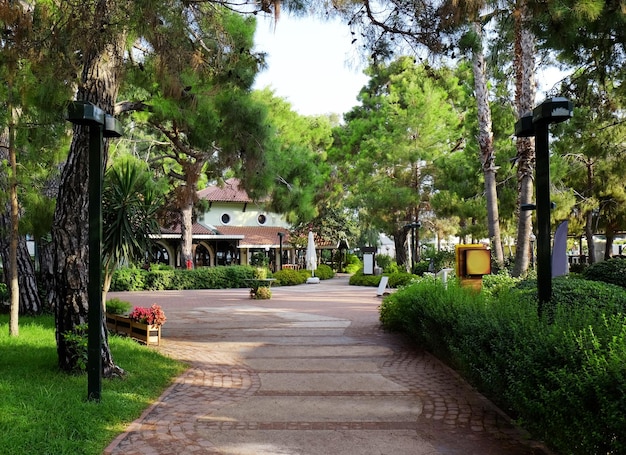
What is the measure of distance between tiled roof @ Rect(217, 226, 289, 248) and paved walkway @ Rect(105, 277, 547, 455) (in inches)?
852

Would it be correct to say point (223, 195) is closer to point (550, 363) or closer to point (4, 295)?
point (4, 295)

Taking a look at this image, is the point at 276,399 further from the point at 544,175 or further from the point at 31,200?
the point at 31,200

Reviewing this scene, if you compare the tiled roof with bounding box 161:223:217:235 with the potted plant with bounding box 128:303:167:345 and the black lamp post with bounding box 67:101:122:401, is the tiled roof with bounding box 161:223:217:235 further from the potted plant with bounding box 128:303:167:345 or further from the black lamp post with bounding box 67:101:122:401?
the black lamp post with bounding box 67:101:122:401

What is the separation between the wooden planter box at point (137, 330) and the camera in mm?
8414

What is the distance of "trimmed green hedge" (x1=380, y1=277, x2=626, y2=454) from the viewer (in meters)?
2.97

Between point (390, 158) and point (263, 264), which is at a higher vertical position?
point (390, 158)

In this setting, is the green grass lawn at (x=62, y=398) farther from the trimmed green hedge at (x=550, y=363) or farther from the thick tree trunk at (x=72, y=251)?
the trimmed green hedge at (x=550, y=363)

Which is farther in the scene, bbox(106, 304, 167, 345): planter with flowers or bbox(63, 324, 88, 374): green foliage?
bbox(106, 304, 167, 345): planter with flowers

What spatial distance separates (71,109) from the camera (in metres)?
4.92

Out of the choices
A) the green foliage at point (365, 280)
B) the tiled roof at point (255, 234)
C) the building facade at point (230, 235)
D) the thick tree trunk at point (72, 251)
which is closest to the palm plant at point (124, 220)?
the thick tree trunk at point (72, 251)

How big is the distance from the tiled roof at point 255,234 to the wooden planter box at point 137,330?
869 inches

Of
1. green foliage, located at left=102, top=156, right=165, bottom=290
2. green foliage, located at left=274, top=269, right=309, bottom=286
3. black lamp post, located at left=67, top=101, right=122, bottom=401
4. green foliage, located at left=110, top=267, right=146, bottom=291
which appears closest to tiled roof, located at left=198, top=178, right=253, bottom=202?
green foliage, located at left=274, top=269, right=309, bottom=286

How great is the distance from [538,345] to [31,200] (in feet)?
23.6

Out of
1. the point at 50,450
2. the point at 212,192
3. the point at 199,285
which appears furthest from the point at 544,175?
the point at 212,192
